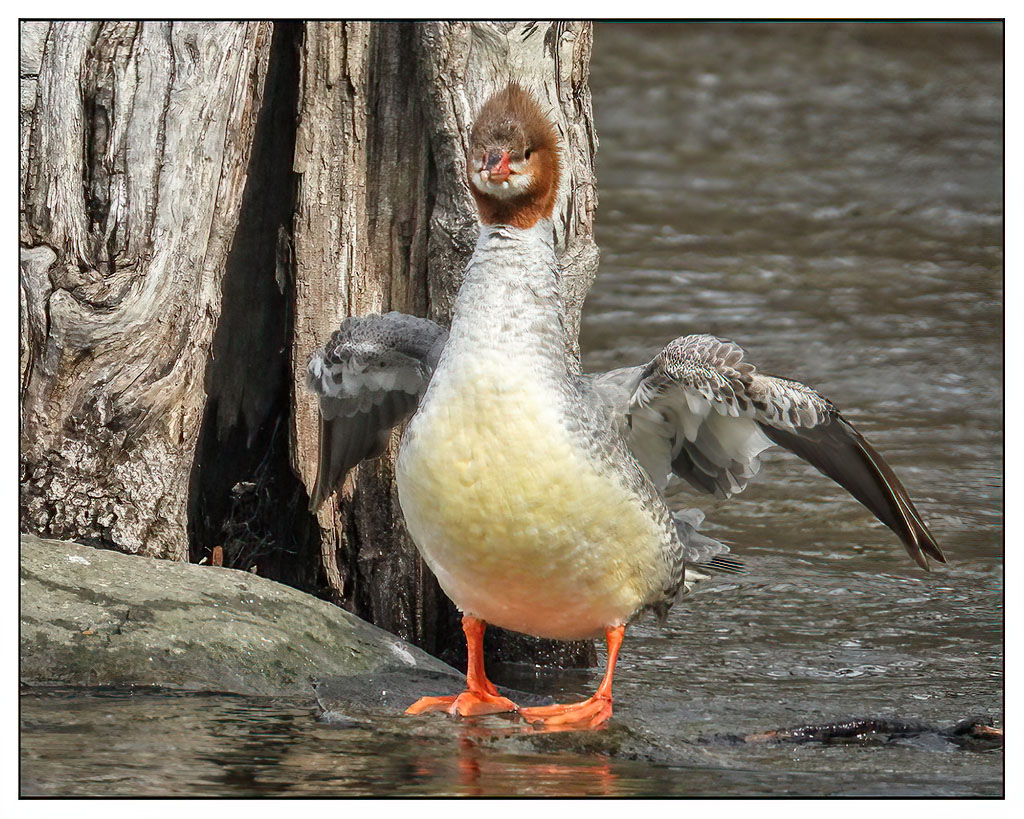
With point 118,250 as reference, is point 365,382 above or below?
below

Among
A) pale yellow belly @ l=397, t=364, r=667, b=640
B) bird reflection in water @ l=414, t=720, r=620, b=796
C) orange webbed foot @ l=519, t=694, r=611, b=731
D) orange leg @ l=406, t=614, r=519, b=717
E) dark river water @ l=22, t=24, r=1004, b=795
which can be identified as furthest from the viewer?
orange leg @ l=406, t=614, r=519, b=717

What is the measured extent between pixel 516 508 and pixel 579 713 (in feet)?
2.38

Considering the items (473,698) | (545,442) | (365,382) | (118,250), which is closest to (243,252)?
(118,250)

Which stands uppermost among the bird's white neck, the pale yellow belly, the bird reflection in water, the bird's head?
the bird's head

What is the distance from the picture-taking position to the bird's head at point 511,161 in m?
4.27

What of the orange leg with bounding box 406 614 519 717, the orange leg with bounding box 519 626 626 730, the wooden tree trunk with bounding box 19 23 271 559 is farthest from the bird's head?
the orange leg with bounding box 519 626 626 730

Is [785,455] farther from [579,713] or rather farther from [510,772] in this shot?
[510,772]

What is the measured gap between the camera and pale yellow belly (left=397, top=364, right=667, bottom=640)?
13.5ft

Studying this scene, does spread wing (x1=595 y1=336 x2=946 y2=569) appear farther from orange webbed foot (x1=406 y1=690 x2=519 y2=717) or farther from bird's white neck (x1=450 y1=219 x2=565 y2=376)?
orange webbed foot (x1=406 y1=690 x2=519 y2=717)

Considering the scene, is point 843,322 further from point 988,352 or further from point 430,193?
point 430,193

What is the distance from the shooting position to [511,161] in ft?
14.0

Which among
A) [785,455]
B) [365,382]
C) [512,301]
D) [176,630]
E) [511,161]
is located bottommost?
[176,630]

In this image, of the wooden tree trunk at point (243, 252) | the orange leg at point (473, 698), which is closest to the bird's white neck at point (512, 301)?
the wooden tree trunk at point (243, 252)

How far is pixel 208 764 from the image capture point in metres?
3.72
